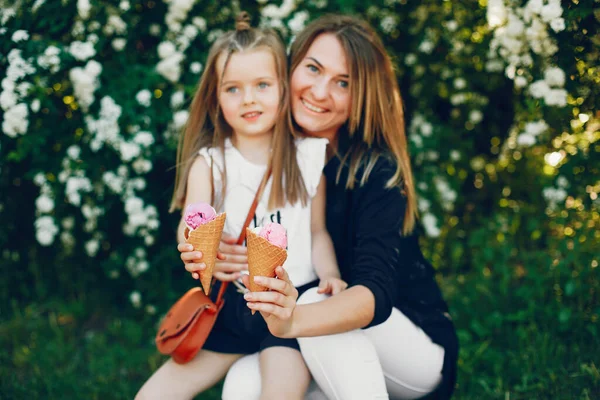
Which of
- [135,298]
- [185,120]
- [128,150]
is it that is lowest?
[135,298]

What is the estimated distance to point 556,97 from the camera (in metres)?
2.38

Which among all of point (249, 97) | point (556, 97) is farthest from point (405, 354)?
point (556, 97)

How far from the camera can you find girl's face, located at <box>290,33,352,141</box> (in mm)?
2199

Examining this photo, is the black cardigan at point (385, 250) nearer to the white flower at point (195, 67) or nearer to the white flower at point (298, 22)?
the white flower at point (298, 22)

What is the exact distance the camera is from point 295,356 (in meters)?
1.92

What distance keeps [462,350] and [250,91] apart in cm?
154

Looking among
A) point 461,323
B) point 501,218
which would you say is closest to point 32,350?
point 461,323

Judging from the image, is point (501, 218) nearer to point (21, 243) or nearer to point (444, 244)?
point (444, 244)

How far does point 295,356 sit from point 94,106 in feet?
5.21

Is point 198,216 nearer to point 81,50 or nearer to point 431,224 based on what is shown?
point 81,50

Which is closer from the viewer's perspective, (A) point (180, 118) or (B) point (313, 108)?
(B) point (313, 108)

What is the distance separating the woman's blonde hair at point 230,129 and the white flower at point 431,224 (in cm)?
137

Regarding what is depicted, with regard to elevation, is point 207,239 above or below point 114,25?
below

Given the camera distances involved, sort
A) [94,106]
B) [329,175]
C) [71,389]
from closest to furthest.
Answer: [329,175], [71,389], [94,106]
